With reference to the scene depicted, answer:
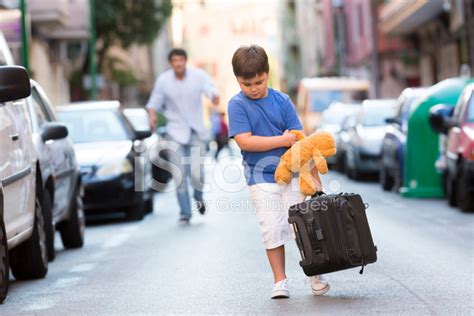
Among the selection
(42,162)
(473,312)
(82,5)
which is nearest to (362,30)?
(82,5)

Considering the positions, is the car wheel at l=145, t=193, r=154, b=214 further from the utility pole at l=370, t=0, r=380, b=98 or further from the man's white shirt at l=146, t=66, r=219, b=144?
the utility pole at l=370, t=0, r=380, b=98

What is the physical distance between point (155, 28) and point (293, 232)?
4219 cm

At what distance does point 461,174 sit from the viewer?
1612 cm

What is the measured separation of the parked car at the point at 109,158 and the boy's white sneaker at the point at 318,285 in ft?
28.5

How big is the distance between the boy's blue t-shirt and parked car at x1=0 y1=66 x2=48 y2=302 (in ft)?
4.49

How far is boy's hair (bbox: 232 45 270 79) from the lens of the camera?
7879 millimetres

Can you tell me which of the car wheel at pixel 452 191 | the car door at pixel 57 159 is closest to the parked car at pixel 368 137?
the car wheel at pixel 452 191

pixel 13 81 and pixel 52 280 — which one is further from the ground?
pixel 13 81

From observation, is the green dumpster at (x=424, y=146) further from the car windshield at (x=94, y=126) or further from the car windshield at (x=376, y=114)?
the car windshield at (x=376, y=114)

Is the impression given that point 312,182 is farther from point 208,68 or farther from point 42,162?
point 208,68

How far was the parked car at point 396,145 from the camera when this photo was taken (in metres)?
20.2

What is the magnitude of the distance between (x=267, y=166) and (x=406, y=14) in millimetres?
31753

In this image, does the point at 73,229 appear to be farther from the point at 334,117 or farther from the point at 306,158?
the point at 334,117

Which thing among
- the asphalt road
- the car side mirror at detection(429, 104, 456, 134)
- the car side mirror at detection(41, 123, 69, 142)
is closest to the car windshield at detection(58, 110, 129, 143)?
the asphalt road
